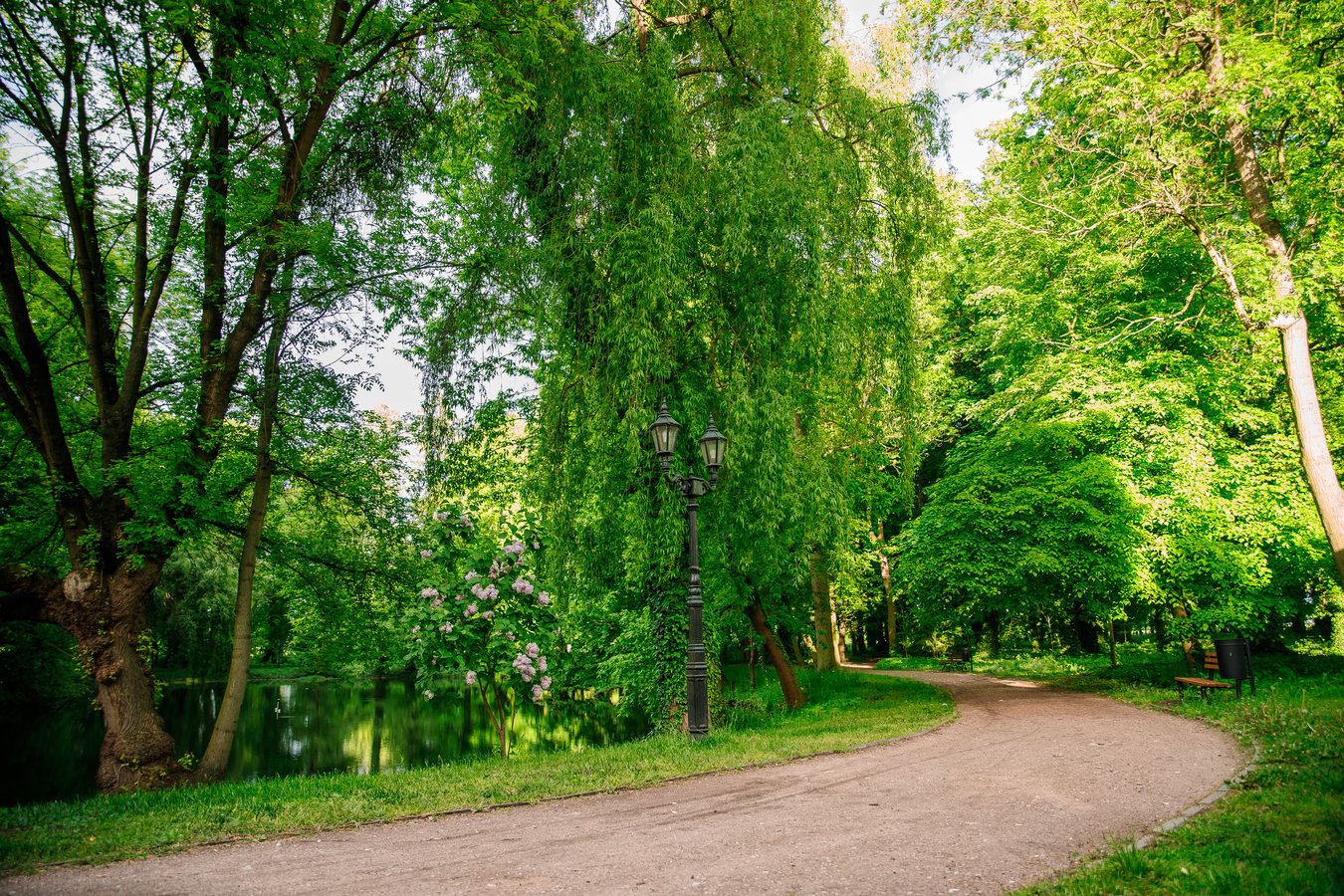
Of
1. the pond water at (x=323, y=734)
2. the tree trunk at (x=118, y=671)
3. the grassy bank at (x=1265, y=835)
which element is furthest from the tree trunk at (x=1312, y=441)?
the tree trunk at (x=118, y=671)

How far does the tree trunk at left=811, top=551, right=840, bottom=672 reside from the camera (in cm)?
1662

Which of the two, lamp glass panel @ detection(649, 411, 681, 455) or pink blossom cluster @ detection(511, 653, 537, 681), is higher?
lamp glass panel @ detection(649, 411, 681, 455)

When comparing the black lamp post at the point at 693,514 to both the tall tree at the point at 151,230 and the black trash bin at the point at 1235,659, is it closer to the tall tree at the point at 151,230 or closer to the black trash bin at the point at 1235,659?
the tall tree at the point at 151,230

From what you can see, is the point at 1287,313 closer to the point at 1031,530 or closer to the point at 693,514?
the point at 1031,530

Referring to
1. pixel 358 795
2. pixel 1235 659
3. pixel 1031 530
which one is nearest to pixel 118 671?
pixel 358 795

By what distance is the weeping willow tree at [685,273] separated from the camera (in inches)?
350

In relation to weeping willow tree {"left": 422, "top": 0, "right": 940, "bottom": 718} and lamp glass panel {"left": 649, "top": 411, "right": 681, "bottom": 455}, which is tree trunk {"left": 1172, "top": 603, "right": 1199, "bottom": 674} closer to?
weeping willow tree {"left": 422, "top": 0, "right": 940, "bottom": 718}

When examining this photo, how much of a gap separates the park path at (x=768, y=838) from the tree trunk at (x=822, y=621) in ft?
29.7

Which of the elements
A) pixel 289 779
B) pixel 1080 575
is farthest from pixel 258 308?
pixel 1080 575

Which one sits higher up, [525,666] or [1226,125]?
[1226,125]

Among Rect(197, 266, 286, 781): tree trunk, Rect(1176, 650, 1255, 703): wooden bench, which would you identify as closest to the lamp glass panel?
Rect(197, 266, 286, 781): tree trunk

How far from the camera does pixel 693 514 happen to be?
869 centimetres

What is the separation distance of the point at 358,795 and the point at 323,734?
1604cm

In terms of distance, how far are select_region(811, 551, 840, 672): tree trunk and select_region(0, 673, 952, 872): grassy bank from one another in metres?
6.23
